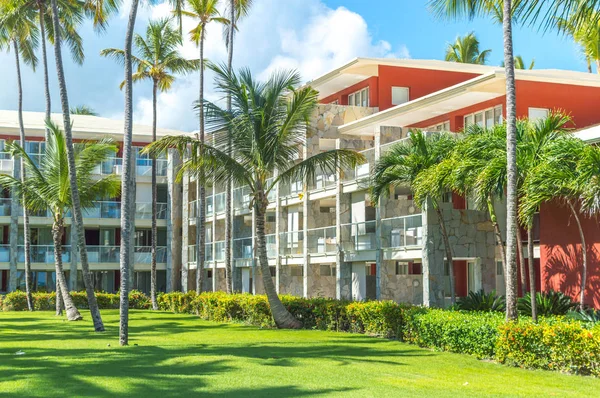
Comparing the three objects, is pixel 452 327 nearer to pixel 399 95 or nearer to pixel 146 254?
pixel 399 95

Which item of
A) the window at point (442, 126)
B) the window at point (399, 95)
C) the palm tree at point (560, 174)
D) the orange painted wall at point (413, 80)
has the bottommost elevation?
the palm tree at point (560, 174)

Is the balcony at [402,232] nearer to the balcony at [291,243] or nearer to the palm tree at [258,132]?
the palm tree at [258,132]

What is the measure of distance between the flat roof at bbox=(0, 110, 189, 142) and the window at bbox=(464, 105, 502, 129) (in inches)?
894

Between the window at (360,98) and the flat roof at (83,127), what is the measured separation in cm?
1459

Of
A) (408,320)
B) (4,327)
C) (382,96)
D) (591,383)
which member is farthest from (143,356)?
(382,96)

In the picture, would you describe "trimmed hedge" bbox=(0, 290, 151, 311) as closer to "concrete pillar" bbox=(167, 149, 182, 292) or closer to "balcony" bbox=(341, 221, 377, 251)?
"concrete pillar" bbox=(167, 149, 182, 292)

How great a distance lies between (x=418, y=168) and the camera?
24.3 metres

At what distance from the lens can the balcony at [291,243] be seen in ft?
118

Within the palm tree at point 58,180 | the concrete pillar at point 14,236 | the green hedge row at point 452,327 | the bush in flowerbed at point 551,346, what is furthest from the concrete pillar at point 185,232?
the bush in flowerbed at point 551,346

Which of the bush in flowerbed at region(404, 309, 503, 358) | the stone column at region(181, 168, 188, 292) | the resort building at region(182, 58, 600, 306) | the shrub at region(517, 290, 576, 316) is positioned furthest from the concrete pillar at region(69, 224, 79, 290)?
the shrub at region(517, 290, 576, 316)

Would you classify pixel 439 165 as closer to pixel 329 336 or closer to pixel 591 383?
pixel 329 336

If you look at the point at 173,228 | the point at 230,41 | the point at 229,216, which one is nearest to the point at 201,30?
the point at 230,41

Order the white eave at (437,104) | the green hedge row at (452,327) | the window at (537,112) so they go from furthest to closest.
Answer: the window at (537,112)
the white eave at (437,104)
the green hedge row at (452,327)

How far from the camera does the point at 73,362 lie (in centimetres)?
1555
